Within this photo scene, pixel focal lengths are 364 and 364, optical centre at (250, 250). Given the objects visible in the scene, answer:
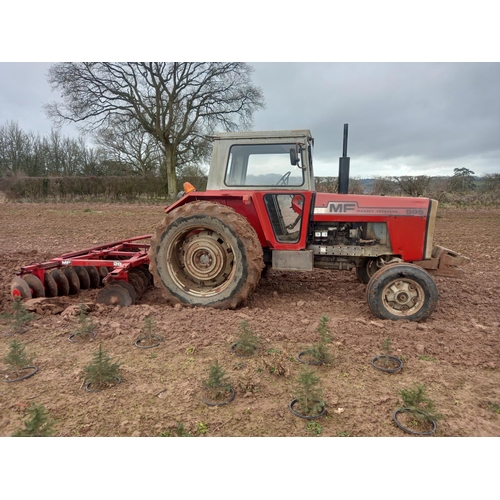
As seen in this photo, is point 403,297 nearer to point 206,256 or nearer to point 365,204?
point 365,204

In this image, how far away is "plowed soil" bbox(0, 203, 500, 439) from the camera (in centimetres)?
224

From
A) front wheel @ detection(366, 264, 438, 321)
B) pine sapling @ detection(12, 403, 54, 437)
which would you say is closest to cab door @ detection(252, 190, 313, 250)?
front wheel @ detection(366, 264, 438, 321)

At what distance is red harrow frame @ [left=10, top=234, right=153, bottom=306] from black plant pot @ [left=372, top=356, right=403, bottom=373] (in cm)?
278

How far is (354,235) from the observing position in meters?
4.47

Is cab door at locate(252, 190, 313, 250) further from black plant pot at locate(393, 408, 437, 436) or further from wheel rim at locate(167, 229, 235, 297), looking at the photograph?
black plant pot at locate(393, 408, 437, 436)

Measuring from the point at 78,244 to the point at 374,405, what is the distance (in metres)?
7.92

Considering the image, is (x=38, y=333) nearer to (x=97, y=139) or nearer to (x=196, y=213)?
(x=196, y=213)

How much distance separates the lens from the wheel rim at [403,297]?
3848mm

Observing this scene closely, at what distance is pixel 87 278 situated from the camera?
4957mm

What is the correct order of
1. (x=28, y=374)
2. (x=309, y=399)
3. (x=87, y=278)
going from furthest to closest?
1. (x=87, y=278)
2. (x=28, y=374)
3. (x=309, y=399)

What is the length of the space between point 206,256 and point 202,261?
0.08 meters

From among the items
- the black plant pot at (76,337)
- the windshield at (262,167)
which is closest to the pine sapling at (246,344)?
the black plant pot at (76,337)

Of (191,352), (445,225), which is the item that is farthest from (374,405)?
(445,225)

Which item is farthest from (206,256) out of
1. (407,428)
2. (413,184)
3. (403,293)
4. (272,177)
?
(413,184)
